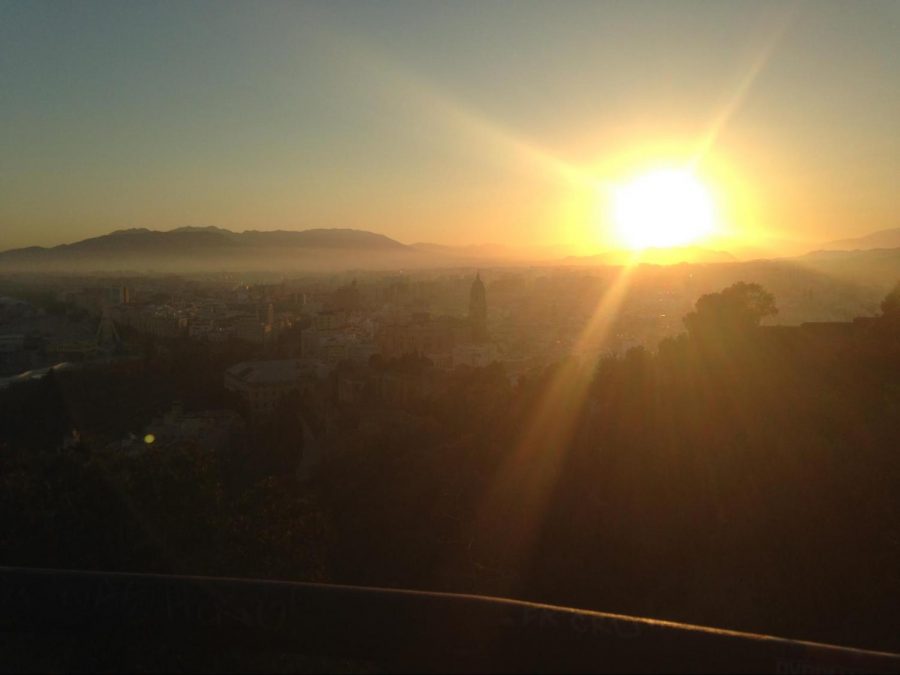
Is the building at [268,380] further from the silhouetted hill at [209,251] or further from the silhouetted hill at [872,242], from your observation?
the silhouetted hill at [209,251]

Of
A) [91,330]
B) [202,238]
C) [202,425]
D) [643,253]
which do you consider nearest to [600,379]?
[202,425]

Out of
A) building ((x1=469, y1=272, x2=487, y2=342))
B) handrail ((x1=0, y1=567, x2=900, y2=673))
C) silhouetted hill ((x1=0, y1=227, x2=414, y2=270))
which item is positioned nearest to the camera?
handrail ((x1=0, y1=567, x2=900, y2=673))

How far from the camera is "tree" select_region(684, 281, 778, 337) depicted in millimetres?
8930

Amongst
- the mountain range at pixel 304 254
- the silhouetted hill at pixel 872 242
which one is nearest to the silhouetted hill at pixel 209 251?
the mountain range at pixel 304 254

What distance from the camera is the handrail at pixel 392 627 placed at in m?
1.28

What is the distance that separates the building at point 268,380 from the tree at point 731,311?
975 centimetres

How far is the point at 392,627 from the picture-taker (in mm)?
1416

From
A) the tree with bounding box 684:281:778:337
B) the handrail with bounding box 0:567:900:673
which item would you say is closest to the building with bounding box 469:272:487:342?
the tree with bounding box 684:281:778:337

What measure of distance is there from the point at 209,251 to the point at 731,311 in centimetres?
5890

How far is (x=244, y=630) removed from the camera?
1.48 m

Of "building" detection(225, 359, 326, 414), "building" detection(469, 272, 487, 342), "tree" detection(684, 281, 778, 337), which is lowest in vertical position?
"building" detection(225, 359, 326, 414)

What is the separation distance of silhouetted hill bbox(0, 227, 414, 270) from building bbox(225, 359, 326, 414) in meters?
30.2

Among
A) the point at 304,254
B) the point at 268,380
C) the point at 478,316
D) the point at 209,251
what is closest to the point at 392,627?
the point at 268,380

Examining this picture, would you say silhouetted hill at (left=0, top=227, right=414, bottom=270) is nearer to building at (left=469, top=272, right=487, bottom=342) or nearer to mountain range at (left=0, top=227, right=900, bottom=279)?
mountain range at (left=0, top=227, right=900, bottom=279)
